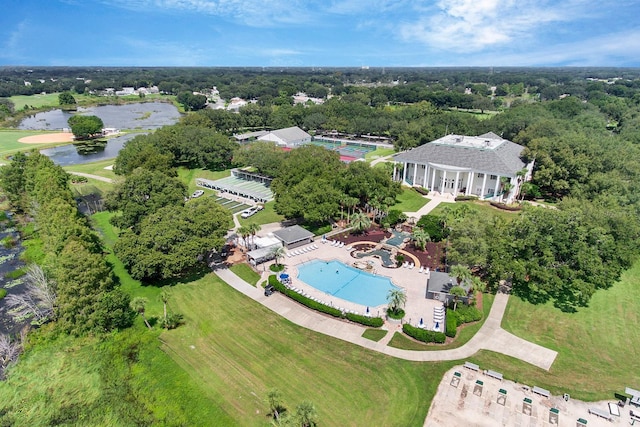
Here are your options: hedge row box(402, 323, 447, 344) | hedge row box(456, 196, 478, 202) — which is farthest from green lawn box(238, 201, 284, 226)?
hedge row box(456, 196, 478, 202)

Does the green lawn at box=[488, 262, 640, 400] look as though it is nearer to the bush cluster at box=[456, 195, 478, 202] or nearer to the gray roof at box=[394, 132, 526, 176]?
the bush cluster at box=[456, 195, 478, 202]

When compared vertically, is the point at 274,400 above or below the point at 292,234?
above

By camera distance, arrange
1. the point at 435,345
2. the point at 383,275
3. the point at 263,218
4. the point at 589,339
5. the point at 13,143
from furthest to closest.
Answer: the point at 13,143
the point at 263,218
the point at 383,275
the point at 589,339
the point at 435,345

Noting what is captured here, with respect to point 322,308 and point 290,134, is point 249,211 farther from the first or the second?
point 290,134

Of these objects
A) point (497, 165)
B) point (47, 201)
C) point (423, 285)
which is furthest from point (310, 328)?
point (497, 165)

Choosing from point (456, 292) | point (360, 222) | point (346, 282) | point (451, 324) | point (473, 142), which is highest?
point (473, 142)

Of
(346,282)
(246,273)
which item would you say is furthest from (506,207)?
(246,273)

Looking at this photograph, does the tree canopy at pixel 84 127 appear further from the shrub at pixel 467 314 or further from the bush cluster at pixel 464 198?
the shrub at pixel 467 314
